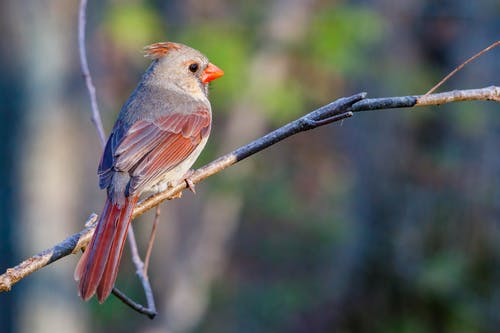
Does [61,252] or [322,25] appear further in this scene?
[322,25]

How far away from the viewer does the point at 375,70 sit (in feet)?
29.0

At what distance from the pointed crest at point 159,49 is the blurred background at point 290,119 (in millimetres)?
1536

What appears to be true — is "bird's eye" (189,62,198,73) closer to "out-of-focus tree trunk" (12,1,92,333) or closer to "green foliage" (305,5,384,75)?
"green foliage" (305,5,384,75)

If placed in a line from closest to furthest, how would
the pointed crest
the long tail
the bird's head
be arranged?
the long tail < the pointed crest < the bird's head

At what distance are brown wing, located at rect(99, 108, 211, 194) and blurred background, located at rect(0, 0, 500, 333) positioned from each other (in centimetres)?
183

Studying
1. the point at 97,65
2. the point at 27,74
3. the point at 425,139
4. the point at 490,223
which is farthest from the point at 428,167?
the point at 27,74

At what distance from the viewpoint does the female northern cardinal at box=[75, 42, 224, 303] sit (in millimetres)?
3023

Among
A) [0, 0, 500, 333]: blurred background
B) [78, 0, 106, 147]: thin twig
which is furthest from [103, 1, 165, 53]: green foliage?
[78, 0, 106, 147]: thin twig

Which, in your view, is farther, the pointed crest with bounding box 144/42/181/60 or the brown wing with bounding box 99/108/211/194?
the pointed crest with bounding box 144/42/181/60

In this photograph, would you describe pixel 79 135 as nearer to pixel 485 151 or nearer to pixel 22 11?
pixel 22 11

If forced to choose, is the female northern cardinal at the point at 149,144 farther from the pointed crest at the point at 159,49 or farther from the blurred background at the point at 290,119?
the blurred background at the point at 290,119

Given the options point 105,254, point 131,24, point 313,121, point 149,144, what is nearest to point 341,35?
point 131,24

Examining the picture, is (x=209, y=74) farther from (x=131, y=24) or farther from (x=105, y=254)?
(x=131, y=24)

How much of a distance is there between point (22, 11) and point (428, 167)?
196 inches
